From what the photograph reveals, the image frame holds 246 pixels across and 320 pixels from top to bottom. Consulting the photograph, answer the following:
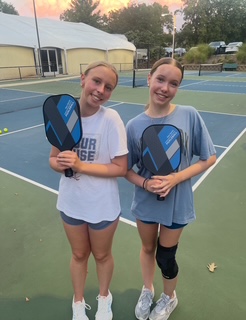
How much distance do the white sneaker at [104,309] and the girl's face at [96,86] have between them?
5.16ft

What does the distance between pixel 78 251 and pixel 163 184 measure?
0.87 m

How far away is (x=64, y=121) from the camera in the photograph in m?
1.75

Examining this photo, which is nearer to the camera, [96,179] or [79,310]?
[96,179]

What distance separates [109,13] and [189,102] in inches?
2516

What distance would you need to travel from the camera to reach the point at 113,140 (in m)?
1.79

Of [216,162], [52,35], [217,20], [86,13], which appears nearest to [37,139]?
[216,162]

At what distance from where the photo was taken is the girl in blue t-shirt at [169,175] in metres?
1.81

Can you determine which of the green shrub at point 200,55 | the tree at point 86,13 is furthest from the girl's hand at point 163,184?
the tree at point 86,13

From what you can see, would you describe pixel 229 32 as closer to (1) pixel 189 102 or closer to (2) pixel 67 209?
(1) pixel 189 102

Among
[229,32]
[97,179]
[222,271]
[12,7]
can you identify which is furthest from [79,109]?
[12,7]

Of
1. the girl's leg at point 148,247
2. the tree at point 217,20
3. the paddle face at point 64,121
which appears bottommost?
the girl's leg at point 148,247

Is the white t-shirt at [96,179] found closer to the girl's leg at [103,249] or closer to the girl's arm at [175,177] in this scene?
the girl's leg at [103,249]

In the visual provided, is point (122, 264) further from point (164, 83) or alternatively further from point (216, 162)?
point (216, 162)

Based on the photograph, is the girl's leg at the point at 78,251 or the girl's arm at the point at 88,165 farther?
the girl's leg at the point at 78,251
